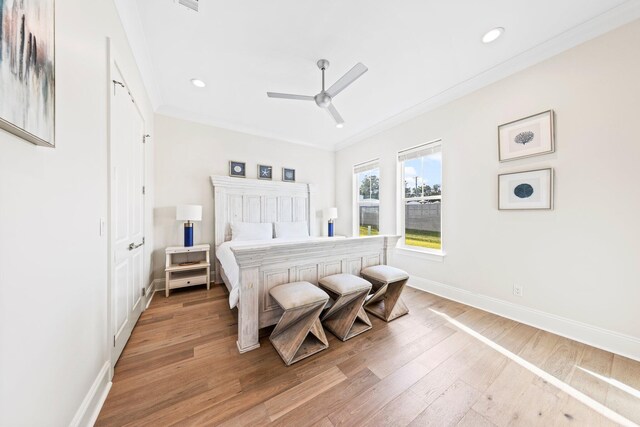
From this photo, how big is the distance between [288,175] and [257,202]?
92cm

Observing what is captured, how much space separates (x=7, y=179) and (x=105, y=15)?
4.98ft

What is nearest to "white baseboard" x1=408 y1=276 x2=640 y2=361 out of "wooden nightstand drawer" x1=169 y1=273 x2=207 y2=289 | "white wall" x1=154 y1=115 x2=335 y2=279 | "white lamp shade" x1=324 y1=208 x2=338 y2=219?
"white lamp shade" x1=324 y1=208 x2=338 y2=219

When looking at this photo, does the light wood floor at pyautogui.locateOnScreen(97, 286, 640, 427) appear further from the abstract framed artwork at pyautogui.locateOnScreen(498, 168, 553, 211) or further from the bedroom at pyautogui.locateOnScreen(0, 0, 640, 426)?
the abstract framed artwork at pyautogui.locateOnScreen(498, 168, 553, 211)

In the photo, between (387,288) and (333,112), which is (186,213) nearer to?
(333,112)

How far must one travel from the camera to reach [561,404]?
1.31m

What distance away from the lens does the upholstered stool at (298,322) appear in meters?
1.64

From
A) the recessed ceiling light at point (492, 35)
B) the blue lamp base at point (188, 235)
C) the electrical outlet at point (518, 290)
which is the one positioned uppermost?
the recessed ceiling light at point (492, 35)

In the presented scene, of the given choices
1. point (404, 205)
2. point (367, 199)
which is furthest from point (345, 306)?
point (367, 199)

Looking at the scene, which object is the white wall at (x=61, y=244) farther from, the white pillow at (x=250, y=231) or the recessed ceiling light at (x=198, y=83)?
the white pillow at (x=250, y=231)

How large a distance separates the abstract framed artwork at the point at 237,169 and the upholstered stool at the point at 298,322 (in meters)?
2.68

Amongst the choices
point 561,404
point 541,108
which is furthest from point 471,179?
point 561,404

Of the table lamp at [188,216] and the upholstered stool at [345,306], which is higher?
the table lamp at [188,216]

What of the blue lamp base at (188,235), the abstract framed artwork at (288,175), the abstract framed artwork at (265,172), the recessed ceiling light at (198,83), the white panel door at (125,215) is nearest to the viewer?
the white panel door at (125,215)

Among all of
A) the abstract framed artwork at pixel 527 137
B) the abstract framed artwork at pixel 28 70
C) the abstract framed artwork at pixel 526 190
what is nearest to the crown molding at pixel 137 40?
the abstract framed artwork at pixel 28 70
